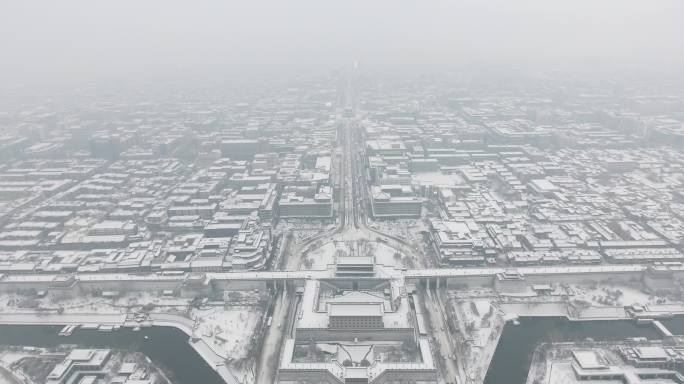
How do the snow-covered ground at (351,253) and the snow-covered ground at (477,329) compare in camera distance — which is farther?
the snow-covered ground at (351,253)

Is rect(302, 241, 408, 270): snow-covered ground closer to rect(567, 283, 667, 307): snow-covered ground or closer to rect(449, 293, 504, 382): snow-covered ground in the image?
rect(449, 293, 504, 382): snow-covered ground

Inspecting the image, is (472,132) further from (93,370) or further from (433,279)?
(93,370)

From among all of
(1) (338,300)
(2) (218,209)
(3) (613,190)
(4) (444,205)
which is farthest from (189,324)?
(3) (613,190)

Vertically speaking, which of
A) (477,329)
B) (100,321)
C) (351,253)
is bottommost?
(100,321)

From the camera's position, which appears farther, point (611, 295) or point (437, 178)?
point (437, 178)

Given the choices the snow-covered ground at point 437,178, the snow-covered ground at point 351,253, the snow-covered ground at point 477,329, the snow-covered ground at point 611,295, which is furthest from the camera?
the snow-covered ground at point 437,178

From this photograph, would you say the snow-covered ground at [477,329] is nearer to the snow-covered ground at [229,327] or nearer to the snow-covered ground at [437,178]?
the snow-covered ground at [229,327]

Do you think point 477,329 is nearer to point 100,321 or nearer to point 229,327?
point 229,327

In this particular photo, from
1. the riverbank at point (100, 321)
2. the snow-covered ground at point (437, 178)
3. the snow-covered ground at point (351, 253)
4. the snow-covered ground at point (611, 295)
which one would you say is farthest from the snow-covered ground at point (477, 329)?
the snow-covered ground at point (437, 178)

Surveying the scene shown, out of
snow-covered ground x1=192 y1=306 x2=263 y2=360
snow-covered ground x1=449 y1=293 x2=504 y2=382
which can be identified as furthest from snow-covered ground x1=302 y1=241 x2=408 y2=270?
snow-covered ground x1=192 y1=306 x2=263 y2=360

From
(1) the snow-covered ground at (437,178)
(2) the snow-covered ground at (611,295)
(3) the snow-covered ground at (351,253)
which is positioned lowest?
(2) the snow-covered ground at (611,295)

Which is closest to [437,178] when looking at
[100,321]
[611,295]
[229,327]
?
[611,295]
